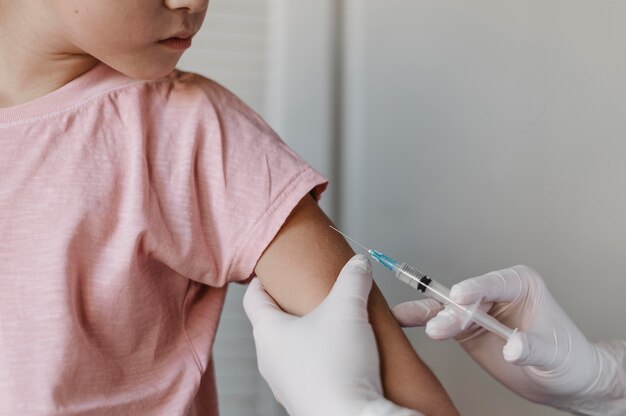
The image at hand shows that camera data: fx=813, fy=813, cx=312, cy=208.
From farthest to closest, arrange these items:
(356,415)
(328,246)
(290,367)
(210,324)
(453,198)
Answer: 1. (453,198)
2. (210,324)
3. (328,246)
4. (290,367)
5. (356,415)

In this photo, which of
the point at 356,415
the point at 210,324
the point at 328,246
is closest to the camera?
the point at 356,415

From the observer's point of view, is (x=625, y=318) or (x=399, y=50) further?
(x=399, y=50)

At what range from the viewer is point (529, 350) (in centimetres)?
104

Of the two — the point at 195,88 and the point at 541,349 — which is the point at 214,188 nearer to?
the point at 195,88

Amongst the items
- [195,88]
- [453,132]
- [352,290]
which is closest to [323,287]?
[352,290]

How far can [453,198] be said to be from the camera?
1.59 meters

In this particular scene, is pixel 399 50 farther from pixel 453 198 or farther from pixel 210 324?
pixel 210 324

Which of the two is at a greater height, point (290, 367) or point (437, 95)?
point (437, 95)

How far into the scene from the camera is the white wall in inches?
57.6

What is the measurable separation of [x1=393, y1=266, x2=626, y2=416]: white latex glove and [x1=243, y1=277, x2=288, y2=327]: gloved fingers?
182 millimetres

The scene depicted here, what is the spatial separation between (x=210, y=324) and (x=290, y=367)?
0.85 feet

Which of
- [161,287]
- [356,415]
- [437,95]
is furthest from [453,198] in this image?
[356,415]

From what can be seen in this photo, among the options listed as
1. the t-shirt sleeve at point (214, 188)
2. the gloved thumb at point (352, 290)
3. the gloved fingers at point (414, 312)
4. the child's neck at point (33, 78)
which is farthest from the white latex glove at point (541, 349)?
the child's neck at point (33, 78)

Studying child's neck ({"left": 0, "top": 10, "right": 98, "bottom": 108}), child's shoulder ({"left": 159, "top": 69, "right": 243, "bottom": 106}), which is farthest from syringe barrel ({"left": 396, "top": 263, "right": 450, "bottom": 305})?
child's neck ({"left": 0, "top": 10, "right": 98, "bottom": 108})
